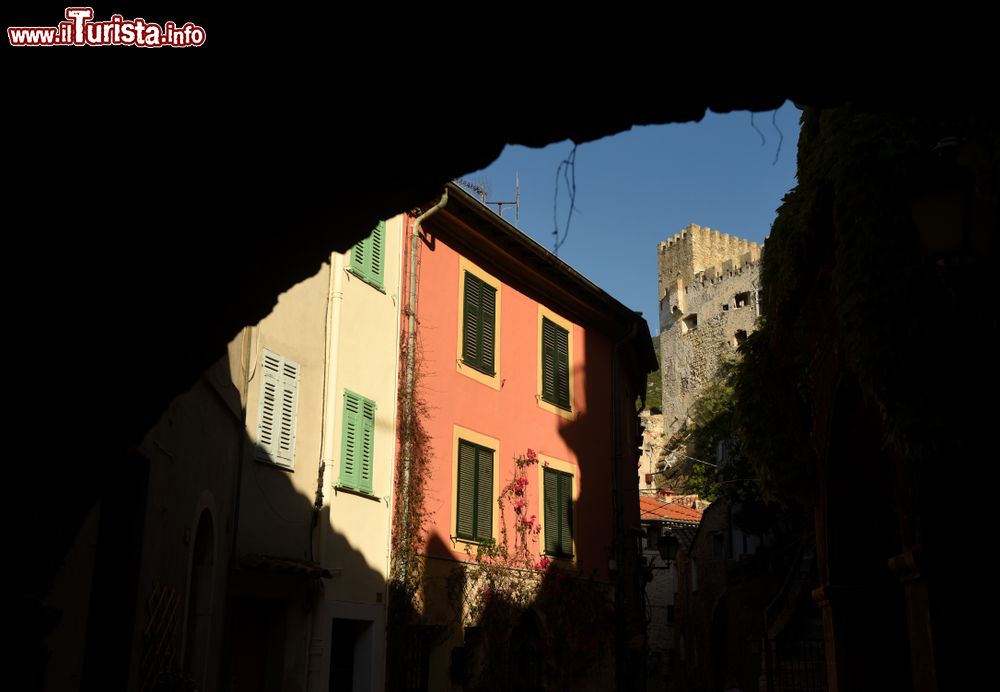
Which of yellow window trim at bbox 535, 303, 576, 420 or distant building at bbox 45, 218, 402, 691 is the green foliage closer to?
distant building at bbox 45, 218, 402, 691

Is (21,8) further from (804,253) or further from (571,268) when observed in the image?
(571,268)

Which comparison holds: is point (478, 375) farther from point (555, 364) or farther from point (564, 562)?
point (564, 562)

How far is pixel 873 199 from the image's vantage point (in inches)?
253

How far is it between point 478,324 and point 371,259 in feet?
8.99

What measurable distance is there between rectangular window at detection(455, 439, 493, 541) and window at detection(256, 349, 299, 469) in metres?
3.67

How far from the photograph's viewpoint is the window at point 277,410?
11914 millimetres

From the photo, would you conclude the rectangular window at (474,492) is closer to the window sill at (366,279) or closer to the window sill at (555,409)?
the window sill at (555,409)

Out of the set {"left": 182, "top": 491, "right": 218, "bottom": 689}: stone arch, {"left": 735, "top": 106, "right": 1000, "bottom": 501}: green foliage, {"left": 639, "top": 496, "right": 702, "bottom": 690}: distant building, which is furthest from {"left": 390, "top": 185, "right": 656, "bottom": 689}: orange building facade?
{"left": 639, "top": 496, "right": 702, "bottom": 690}: distant building

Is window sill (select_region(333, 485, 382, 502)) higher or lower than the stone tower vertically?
lower

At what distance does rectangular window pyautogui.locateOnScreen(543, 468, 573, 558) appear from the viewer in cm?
1745

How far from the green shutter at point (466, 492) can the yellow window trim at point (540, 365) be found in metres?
2.38

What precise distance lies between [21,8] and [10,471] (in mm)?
1452

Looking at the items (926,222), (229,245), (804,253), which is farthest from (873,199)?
(229,245)

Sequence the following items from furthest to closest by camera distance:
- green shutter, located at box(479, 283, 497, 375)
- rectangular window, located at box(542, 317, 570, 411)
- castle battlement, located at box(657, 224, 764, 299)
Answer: castle battlement, located at box(657, 224, 764, 299), rectangular window, located at box(542, 317, 570, 411), green shutter, located at box(479, 283, 497, 375)
